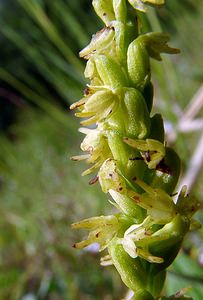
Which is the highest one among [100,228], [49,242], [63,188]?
[100,228]

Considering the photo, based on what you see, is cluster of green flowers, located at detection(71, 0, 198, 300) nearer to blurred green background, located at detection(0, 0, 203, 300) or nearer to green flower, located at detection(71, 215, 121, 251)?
green flower, located at detection(71, 215, 121, 251)

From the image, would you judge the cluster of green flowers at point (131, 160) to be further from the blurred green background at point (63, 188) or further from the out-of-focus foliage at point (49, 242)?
the out-of-focus foliage at point (49, 242)

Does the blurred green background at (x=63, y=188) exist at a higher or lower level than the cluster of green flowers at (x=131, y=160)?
lower

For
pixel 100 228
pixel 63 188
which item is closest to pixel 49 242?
pixel 63 188

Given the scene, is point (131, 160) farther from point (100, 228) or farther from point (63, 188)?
point (63, 188)

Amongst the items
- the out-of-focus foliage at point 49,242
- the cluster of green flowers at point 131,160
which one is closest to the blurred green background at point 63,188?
the out-of-focus foliage at point 49,242

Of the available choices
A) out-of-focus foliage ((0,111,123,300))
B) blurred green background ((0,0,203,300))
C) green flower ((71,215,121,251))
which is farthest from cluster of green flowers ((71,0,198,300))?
out-of-focus foliage ((0,111,123,300))

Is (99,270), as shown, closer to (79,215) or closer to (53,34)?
(79,215)

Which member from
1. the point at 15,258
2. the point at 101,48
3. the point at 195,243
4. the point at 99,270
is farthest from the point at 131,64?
the point at 15,258
